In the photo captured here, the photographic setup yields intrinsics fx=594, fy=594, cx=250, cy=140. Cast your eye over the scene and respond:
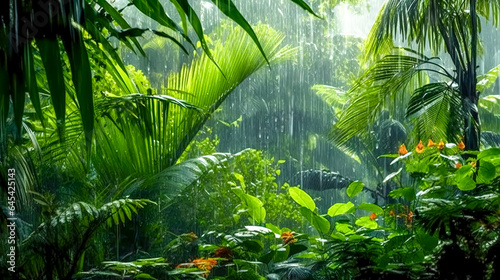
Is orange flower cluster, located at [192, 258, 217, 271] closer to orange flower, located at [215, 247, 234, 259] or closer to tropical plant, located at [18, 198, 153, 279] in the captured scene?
orange flower, located at [215, 247, 234, 259]

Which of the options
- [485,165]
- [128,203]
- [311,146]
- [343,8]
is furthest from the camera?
[343,8]

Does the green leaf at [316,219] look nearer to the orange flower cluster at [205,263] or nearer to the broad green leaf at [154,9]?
the orange flower cluster at [205,263]

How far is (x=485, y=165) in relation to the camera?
8.45ft

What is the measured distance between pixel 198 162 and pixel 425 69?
9.28ft

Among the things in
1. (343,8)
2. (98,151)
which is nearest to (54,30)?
(98,151)

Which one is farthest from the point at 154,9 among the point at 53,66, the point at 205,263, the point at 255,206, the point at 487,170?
the point at 255,206

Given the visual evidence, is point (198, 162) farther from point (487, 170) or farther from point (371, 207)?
point (487, 170)

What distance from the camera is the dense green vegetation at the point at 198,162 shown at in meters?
1.34

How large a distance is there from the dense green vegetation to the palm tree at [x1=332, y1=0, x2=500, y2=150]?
0.02 meters

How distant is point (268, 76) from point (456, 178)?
49.5 feet

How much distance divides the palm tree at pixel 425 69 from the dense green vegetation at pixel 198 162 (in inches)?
0.6

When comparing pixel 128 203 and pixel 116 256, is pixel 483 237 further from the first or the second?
pixel 116 256

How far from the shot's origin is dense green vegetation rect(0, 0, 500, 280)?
1.34 meters

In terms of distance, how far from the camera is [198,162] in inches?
173
